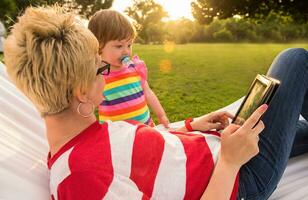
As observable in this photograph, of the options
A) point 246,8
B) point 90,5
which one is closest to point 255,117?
point 246,8

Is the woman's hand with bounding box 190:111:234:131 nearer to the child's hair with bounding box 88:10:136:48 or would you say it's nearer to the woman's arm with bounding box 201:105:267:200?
the woman's arm with bounding box 201:105:267:200

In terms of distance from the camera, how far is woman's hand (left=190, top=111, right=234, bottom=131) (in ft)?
7.57

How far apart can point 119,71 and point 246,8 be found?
80.4ft

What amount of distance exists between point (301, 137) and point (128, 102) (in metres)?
1.33

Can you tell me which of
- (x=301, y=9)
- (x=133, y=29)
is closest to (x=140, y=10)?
(x=301, y=9)

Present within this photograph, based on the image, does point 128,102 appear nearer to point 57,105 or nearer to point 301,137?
point 301,137

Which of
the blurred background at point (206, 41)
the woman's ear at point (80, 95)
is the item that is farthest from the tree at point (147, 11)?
the woman's ear at point (80, 95)

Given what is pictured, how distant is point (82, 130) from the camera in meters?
1.62

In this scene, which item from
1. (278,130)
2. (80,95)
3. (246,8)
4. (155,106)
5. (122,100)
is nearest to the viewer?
(80,95)

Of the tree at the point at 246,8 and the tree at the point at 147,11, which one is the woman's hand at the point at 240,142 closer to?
the tree at the point at 246,8

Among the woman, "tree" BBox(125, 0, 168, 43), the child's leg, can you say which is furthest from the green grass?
"tree" BBox(125, 0, 168, 43)

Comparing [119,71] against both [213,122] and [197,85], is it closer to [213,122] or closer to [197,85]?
[213,122]

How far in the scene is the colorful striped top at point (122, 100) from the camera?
3180 mm

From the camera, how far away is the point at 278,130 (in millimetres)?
2070
